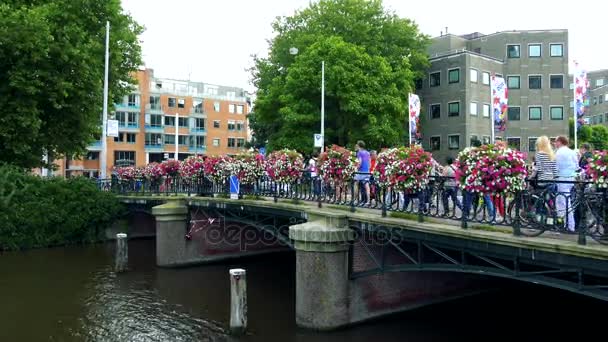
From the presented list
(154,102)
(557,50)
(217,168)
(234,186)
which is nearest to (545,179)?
(234,186)

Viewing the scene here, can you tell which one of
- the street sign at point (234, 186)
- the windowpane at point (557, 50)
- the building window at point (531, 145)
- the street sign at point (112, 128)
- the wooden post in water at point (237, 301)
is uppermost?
the windowpane at point (557, 50)

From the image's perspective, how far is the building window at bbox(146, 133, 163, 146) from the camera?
2721 inches

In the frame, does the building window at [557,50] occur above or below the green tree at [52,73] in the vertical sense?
above

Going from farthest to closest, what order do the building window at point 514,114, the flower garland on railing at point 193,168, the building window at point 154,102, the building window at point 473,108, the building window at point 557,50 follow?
the building window at point 154,102 < the building window at point 514,114 < the building window at point 557,50 < the building window at point 473,108 < the flower garland on railing at point 193,168

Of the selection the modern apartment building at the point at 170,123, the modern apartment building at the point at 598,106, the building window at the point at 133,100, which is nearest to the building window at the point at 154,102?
the modern apartment building at the point at 170,123

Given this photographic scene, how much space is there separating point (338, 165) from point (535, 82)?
38.5 m

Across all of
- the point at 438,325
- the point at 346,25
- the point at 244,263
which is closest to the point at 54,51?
the point at 244,263

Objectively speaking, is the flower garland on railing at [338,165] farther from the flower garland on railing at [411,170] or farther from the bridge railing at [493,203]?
the flower garland on railing at [411,170]

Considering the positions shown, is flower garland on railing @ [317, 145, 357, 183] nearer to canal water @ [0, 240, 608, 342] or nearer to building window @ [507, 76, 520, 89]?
canal water @ [0, 240, 608, 342]

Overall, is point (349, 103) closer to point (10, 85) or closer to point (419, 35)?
point (419, 35)

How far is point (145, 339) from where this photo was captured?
12.1 meters

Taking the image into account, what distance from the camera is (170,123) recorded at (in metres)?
71.9

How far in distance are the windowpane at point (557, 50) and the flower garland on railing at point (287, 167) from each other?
37.8 metres

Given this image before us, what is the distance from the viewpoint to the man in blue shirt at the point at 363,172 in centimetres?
1277
